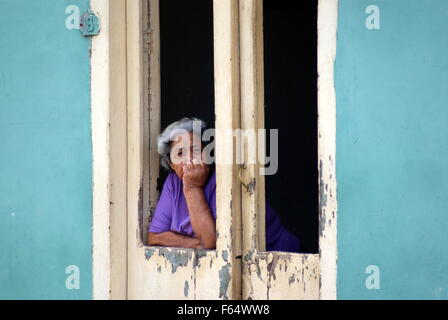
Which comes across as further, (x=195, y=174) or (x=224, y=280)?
(x=195, y=174)

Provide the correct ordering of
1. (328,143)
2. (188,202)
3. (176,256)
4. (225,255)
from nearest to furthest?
(328,143), (225,255), (176,256), (188,202)

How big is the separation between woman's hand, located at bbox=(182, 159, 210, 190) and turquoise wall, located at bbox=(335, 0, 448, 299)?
825 mm

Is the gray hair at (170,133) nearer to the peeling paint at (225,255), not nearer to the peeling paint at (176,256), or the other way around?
the peeling paint at (176,256)

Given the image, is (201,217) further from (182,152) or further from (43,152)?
(43,152)

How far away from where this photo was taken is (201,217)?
3051 mm

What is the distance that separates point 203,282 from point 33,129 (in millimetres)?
1220

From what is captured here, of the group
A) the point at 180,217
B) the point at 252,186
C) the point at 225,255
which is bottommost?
the point at 225,255

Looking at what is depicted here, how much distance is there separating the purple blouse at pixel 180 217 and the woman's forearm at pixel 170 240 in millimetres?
26

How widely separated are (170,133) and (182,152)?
0.12 m

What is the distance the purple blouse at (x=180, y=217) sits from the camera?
A: 3.12 m

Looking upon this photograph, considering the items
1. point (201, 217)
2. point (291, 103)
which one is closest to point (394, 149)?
point (201, 217)

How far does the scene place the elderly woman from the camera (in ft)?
10.0

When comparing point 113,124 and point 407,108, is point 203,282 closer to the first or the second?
point 113,124

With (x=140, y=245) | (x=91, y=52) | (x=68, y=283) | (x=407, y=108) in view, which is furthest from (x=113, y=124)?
(x=407, y=108)
